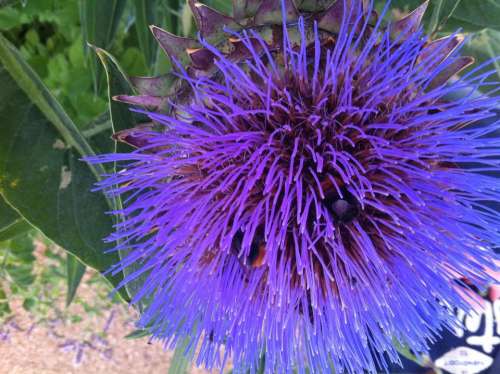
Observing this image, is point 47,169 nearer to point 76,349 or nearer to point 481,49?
point 481,49

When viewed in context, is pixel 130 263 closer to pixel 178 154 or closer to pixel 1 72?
pixel 178 154

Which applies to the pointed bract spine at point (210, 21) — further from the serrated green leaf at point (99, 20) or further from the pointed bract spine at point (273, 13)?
the serrated green leaf at point (99, 20)

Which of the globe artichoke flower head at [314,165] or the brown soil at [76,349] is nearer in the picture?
the globe artichoke flower head at [314,165]

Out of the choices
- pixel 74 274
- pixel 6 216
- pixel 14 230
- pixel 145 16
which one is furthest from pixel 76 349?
pixel 145 16

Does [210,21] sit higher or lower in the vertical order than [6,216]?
higher

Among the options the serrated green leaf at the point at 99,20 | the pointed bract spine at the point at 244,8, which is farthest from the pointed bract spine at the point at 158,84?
the serrated green leaf at the point at 99,20

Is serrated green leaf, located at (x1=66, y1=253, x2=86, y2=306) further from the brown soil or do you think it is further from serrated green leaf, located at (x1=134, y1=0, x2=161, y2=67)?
the brown soil
